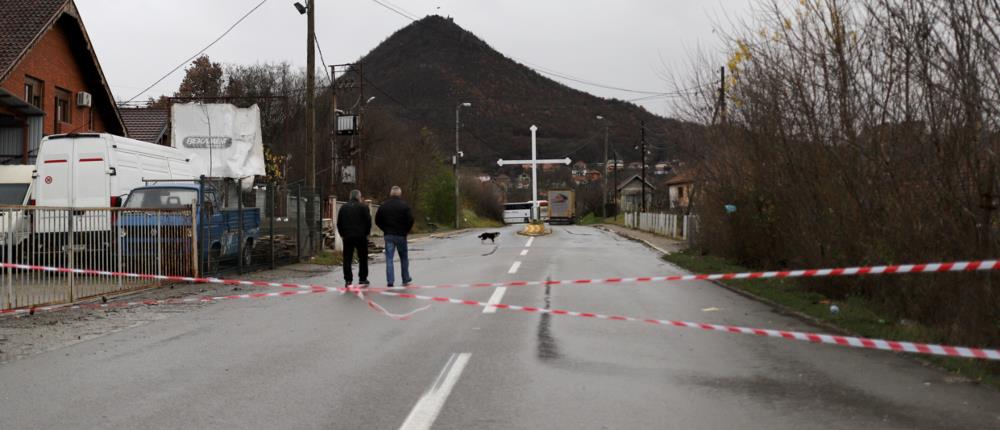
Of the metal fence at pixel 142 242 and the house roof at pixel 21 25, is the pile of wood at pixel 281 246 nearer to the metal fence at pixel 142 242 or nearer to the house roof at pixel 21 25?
the metal fence at pixel 142 242

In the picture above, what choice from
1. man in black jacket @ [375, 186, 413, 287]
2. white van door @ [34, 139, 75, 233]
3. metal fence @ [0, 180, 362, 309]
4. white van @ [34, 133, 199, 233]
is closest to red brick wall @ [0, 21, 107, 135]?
white van door @ [34, 139, 75, 233]

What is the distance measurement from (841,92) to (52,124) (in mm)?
25844

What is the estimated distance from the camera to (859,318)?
984 cm

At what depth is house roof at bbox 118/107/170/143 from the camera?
39.5 m

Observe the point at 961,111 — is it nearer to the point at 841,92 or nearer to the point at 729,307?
the point at 841,92

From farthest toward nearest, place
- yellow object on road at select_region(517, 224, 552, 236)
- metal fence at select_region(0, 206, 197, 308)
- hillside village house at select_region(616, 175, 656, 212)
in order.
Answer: hillside village house at select_region(616, 175, 656, 212) → yellow object on road at select_region(517, 224, 552, 236) → metal fence at select_region(0, 206, 197, 308)

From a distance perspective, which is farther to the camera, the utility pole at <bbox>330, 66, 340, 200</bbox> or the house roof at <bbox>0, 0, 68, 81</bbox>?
the utility pole at <bbox>330, 66, 340, 200</bbox>

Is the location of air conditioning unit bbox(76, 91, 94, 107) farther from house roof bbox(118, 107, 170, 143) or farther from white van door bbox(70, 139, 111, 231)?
white van door bbox(70, 139, 111, 231)

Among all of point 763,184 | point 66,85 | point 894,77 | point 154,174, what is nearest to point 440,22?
point 66,85

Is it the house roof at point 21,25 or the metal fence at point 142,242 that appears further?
the house roof at point 21,25

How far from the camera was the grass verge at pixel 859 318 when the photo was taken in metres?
6.85

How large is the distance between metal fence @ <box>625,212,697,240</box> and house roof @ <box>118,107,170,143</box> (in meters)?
23.0

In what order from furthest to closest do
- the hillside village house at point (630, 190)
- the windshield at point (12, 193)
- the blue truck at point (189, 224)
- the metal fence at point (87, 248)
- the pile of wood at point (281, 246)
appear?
the hillside village house at point (630, 190) → the windshield at point (12, 193) → the pile of wood at point (281, 246) → the blue truck at point (189, 224) → the metal fence at point (87, 248)

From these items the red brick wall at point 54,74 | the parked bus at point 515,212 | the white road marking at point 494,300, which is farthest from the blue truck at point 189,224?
the parked bus at point 515,212
